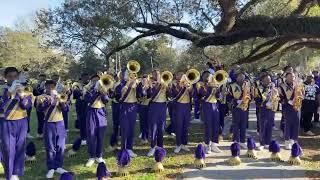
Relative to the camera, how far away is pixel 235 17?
15070 millimetres

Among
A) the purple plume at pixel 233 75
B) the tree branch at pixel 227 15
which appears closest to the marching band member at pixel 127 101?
the purple plume at pixel 233 75

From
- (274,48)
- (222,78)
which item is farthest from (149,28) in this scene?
(222,78)

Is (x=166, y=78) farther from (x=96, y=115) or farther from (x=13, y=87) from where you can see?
(x=13, y=87)

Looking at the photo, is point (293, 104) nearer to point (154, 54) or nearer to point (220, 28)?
point (220, 28)

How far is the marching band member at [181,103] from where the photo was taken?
1155 cm

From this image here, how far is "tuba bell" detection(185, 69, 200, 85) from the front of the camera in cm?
1142

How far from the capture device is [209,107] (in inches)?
452

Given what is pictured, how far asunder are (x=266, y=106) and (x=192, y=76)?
187 cm

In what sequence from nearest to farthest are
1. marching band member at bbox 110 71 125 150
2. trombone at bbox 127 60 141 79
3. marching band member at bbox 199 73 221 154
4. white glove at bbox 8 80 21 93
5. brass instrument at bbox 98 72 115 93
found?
white glove at bbox 8 80 21 93, brass instrument at bbox 98 72 115 93, trombone at bbox 127 60 141 79, marching band member at bbox 110 71 125 150, marching band member at bbox 199 73 221 154

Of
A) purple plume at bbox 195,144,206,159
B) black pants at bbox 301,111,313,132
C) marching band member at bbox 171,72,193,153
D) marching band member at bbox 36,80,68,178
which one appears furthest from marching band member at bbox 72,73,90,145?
black pants at bbox 301,111,313,132

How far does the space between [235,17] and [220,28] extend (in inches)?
22.3

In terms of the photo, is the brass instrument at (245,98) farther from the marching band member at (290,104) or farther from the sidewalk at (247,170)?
the sidewalk at (247,170)

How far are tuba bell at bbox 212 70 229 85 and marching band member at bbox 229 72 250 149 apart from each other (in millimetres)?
296

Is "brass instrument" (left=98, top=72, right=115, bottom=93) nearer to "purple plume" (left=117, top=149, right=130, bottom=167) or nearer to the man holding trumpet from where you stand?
the man holding trumpet
